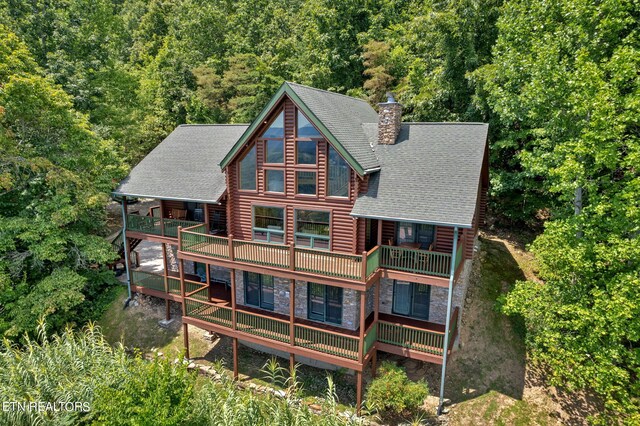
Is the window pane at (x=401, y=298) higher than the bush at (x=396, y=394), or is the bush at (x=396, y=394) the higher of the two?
the window pane at (x=401, y=298)

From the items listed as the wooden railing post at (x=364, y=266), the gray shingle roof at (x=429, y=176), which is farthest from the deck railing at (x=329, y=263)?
the gray shingle roof at (x=429, y=176)

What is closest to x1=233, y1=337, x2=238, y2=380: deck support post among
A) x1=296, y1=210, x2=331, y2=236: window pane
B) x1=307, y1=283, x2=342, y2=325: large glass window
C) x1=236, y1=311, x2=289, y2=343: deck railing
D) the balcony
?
x1=236, y1=311, x2=289, y2=343: deck railing

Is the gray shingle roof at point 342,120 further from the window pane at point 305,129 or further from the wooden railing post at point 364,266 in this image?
the wooden railing post at point 364,266

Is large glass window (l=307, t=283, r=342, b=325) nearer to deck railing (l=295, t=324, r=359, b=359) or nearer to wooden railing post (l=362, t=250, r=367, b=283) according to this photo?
deck railing (l=295, t=324, r=359, b=359)

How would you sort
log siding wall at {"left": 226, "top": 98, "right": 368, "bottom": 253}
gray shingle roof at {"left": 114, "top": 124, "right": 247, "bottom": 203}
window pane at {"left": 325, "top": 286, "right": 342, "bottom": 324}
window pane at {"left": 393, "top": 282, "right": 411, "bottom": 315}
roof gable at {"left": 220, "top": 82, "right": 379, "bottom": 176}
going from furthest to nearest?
gray shingle roof at {"left": 114, "top": 124, "right": 247, "bottom": 203}, window pane at {"left": 325, "top": 286, "right": 342, "bottom": 324}, window pane at {"left": 393, "top": 282, "right": 411, "bottom": 315}, log siding wall at {"left": 226, "top": 98, "right": 368, "bottom": 253}, roof gable at {"left": 220, "top": 82, "right": 379, "bottom": 176}

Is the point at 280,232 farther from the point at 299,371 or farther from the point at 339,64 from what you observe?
the point at 339,64

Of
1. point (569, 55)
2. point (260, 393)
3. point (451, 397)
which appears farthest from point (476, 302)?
point (569, 55)
